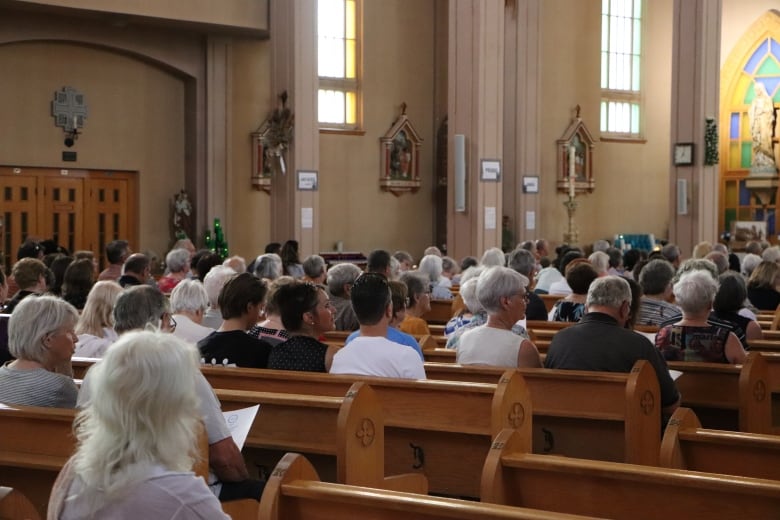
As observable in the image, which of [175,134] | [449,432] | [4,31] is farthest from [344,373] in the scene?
[175,134]

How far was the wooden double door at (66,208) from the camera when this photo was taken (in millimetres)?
16031

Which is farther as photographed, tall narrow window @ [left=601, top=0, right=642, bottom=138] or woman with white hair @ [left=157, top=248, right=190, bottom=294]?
tall narrow window @ [left=601, top=0, right=642, bottom=138]

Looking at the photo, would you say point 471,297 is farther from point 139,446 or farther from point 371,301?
point 139,446

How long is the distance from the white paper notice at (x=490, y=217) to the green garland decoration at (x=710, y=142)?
3747 millimetres

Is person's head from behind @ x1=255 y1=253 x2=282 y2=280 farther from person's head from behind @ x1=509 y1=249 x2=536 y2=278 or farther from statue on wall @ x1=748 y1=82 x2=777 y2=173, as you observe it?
statue on wall @ x1=748 y1=82 x2=777 y2=173

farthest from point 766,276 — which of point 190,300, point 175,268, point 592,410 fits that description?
point 175,268

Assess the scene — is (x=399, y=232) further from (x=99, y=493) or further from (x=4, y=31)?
(x=99, y=493)

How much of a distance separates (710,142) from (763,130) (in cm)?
559

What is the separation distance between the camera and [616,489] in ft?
10.5

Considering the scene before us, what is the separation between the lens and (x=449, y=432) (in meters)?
4.60

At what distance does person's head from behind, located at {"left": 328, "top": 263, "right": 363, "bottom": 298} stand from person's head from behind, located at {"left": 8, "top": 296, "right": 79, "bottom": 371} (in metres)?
3.36

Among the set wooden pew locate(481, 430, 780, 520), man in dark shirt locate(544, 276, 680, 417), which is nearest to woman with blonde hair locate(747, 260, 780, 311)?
man in dark shirt locate(544, 276, 680, 417)

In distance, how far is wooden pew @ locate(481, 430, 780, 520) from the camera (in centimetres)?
298

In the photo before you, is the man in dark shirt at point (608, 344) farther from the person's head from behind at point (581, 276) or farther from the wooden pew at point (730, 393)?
the person's head from behind at point (581, 276)
